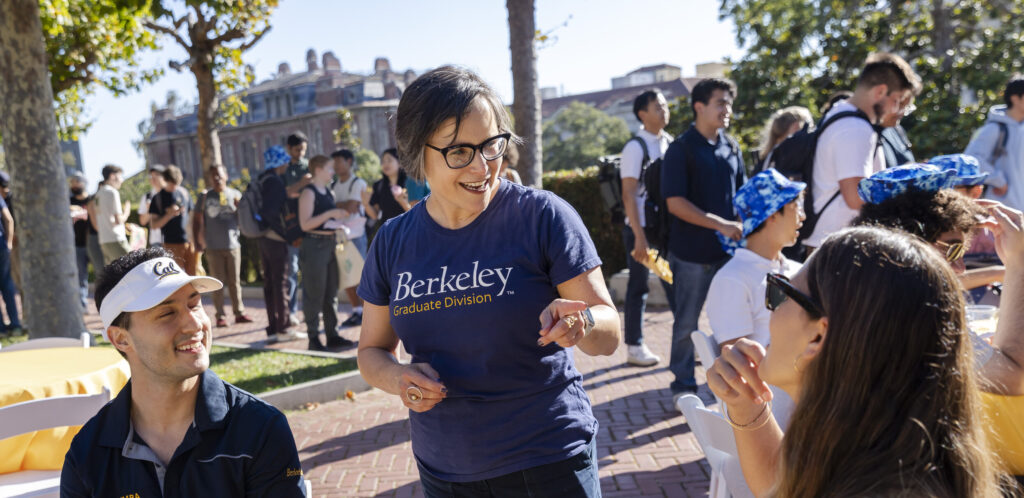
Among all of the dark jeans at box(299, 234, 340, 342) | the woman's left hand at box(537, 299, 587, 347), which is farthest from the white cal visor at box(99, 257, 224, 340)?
the dark jeans at box(299, 234, 340, 342)

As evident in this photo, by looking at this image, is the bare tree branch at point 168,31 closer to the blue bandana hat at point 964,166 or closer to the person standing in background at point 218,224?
the person standing in background at point 218,224

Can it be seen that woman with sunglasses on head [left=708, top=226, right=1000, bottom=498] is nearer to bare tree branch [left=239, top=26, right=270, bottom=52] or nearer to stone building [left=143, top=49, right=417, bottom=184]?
bare tree branch [left=239, top=26, right=270, bottom=52]

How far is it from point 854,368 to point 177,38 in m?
15.3

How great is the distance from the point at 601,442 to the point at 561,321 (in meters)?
3.34

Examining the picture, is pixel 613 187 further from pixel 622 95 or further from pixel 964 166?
pixel 622 95

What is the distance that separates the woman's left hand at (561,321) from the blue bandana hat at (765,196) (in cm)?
221

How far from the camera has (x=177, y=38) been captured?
1445 centimetres

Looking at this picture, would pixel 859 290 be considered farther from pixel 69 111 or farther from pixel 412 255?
pixel 69 111

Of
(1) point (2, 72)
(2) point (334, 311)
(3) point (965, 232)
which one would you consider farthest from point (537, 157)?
(3) point (965, 232)

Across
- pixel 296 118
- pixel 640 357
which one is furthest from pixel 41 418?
pixel 296 118

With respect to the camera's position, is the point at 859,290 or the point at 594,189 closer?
the point at 859,290

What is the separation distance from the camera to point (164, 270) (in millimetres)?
2541

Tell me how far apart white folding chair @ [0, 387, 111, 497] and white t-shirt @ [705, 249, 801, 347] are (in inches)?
104

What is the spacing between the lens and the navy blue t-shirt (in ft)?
6.67
